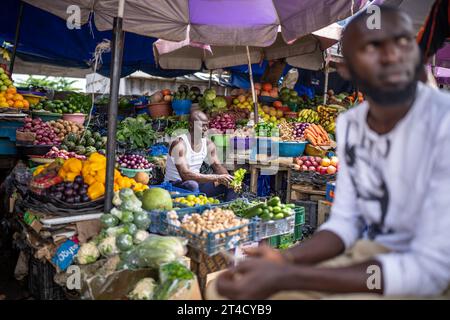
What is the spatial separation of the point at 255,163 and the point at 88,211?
2.89 m

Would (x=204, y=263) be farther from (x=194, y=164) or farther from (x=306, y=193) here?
(x=306, y=193)

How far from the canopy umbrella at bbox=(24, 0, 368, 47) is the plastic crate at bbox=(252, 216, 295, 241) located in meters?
2.08

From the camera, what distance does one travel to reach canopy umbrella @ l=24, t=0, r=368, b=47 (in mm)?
4234

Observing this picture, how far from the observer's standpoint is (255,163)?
554 centimetres

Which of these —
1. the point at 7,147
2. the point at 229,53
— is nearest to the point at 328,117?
the point at 229,53

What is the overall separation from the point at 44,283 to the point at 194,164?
2.30 meters

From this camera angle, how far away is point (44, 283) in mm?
3232

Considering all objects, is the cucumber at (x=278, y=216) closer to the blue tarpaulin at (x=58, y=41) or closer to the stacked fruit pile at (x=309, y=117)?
the stacked fruit pile at (x=309, y=117)

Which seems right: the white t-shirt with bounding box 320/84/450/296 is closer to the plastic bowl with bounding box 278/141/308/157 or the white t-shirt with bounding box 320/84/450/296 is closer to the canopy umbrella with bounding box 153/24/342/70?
the plastic bowl with bounding box 278/141/308/157

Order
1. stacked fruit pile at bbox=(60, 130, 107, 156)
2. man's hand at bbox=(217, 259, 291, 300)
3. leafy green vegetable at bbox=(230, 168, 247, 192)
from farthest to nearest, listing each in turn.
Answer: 1. stacked fruit pile at bbox=(60, 130, 107, 156)
2. leafy green vegetable at bbox=(230, 168, 247, 192)
3. man's hand at bbox=(217, 259, 291, 300)

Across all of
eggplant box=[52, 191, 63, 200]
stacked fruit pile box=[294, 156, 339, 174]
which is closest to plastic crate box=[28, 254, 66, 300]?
eggplant box=[52, 191, 63, 200]
